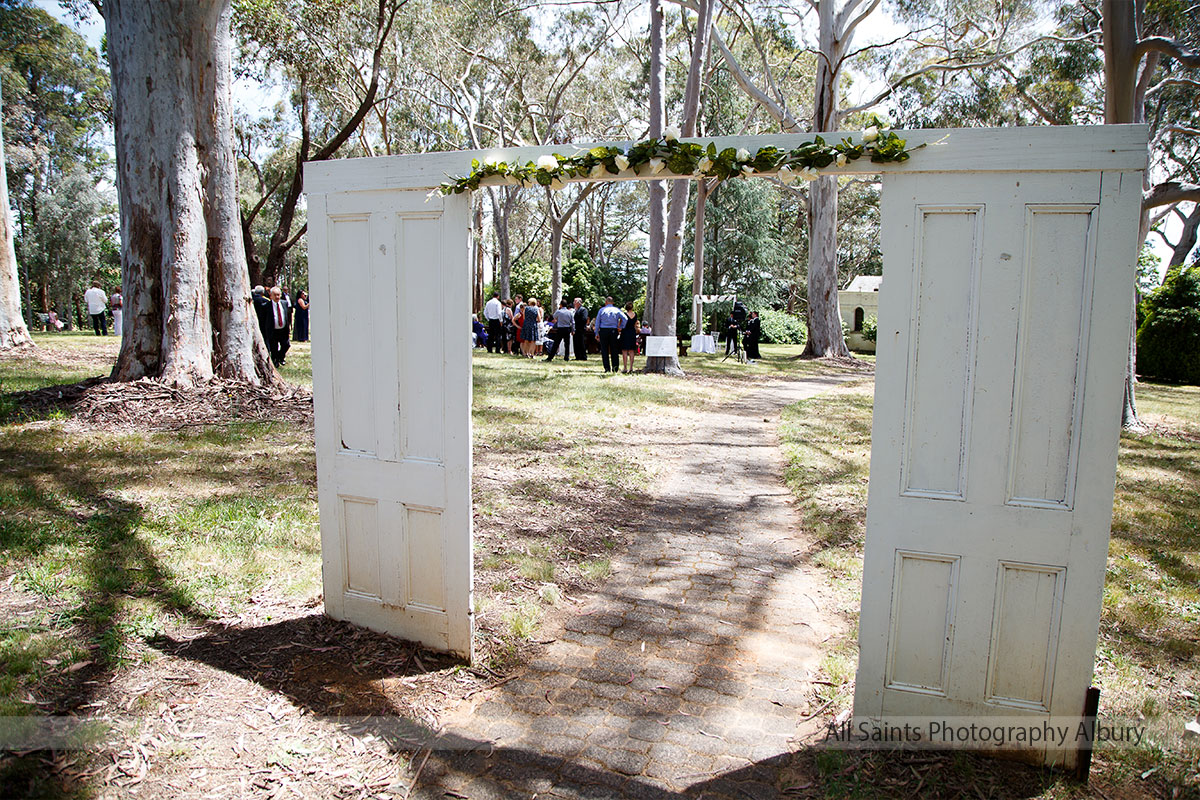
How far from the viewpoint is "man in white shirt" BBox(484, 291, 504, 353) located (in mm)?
20891

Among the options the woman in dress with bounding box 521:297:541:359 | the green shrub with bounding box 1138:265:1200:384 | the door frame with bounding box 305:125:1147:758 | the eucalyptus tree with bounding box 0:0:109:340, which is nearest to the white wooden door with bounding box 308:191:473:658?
the door frame with bounding box 305:125:1147:758

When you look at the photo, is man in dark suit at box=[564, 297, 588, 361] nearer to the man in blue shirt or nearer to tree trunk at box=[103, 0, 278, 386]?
the man in blue shirt

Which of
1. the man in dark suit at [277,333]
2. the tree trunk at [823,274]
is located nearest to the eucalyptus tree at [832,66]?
the tree trunk at [823,274]

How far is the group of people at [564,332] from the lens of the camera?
16.6 m

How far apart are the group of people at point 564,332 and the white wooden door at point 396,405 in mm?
12762

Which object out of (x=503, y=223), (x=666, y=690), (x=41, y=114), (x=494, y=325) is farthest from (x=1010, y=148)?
(x=41, y=114)

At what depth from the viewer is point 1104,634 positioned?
3971mm

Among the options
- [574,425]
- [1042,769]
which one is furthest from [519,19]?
[1042,769]

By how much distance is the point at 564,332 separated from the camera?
18672mm

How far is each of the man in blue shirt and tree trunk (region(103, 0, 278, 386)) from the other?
8.90 m

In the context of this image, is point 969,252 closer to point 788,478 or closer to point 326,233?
point 326,233

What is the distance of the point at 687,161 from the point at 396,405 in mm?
1768

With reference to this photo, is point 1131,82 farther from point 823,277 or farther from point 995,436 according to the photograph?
point 823,277

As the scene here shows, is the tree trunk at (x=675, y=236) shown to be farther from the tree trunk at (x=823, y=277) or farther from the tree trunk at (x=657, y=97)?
the tree trunk at (x=823, y=277)
